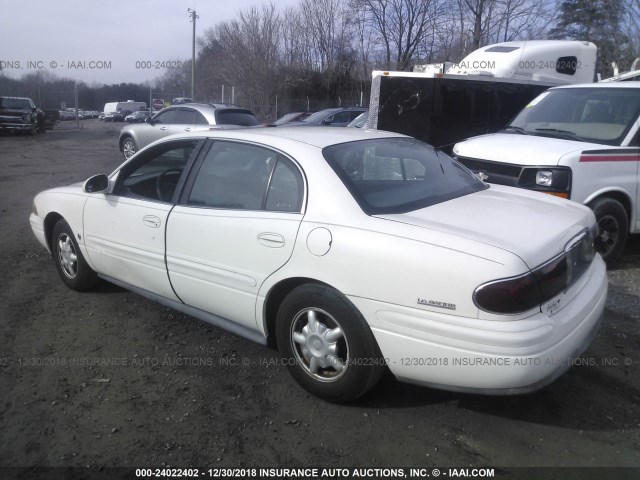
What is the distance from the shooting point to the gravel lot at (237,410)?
268 centimetres

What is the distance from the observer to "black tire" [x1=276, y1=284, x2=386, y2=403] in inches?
112

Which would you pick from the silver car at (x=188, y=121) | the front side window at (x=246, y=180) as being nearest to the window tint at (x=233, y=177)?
the front side window at (x=246, y=180)

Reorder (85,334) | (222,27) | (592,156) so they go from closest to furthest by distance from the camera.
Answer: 1. (85,334)
2. (592,156)
3. (222,27)

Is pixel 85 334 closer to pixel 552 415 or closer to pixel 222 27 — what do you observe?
pixel 552 415

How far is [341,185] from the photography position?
306 centimetres

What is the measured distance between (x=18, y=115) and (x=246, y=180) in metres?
23.2

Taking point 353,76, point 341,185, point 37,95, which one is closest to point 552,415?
point 341,185

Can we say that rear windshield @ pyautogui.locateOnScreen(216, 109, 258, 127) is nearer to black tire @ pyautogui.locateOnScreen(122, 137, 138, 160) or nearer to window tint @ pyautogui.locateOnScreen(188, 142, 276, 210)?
black tire @ pyautogui.locateOnScreen(122, 137, 138, 160)

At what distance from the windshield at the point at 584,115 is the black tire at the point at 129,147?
10098 mm

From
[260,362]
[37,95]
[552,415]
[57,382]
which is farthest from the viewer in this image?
[37,95]

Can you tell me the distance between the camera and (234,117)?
12086mm

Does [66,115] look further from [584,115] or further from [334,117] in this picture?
[584,115]

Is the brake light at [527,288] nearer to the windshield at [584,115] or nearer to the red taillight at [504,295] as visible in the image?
the red taillight at [504,295]

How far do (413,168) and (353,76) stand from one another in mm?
30407
